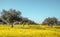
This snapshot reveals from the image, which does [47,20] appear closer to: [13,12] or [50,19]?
[50,19]

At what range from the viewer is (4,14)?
6112cm

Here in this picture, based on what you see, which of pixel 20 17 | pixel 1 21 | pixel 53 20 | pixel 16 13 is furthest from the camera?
pixel 53 20

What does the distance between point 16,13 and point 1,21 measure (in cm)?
1516

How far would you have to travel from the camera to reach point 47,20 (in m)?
86.2

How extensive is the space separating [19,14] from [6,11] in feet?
21.0

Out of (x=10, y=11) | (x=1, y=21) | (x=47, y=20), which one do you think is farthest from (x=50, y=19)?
(x=1, y=21)

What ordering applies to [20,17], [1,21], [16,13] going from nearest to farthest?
[1,21], [20,17], [16,13]

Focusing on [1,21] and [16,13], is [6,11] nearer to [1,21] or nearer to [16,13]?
[16,13]

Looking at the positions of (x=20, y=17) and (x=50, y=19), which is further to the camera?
(x=50, y=19)

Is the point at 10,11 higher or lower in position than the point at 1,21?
higher

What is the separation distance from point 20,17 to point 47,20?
103 ft

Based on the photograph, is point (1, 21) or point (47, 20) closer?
point (1, 21)

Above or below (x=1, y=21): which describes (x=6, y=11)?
above

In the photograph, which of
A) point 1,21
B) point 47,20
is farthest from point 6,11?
point 47,20
